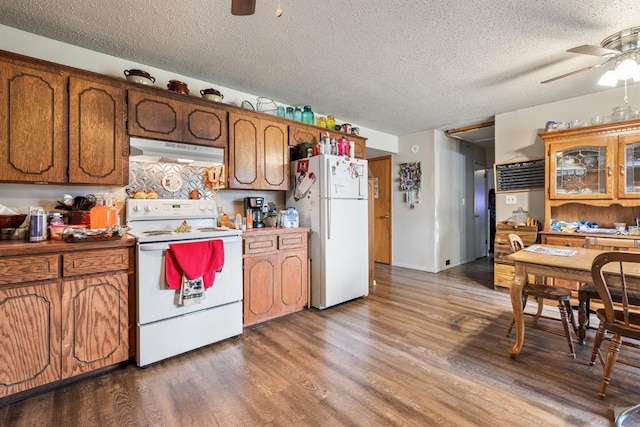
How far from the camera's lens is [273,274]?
2.94 metres

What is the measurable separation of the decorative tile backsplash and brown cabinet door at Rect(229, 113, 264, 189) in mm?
361

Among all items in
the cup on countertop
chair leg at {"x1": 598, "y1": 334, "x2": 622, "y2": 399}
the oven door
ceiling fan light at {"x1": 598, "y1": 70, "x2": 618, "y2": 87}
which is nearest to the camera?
chair leg at {"x1": 598, "y1": 334, "x2": 622, "y2": 399}

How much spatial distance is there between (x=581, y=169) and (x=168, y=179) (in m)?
4.43

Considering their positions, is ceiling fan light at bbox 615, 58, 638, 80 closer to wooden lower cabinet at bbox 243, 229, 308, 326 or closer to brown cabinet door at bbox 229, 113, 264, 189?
wooden lower cabinet at bbox 243, 229, 308, 326

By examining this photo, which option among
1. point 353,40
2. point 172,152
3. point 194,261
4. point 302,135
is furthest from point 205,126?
point 353,40

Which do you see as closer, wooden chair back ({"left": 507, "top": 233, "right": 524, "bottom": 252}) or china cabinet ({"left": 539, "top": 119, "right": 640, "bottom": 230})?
wooden chair back ({"left": 507, "top": 233, "right": 524, "bottom": 252})

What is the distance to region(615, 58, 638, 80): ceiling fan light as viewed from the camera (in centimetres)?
219

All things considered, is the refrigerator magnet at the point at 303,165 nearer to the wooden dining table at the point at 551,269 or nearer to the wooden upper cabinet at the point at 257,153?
the wooden upper cabinet at the point at 257,153

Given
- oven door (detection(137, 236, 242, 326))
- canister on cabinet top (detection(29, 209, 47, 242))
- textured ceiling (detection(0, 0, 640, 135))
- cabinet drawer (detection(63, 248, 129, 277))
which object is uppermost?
textured ceiling (detection(0, 0, 640, 135))

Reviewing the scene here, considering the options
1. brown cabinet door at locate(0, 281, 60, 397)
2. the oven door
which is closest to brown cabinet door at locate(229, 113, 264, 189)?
the oven door

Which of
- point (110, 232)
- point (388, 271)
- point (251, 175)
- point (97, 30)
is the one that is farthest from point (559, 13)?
point (388, 271)

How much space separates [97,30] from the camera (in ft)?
7.10

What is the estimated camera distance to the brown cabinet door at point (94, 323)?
186 cm

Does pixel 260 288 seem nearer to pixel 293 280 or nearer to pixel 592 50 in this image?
pixel 293 280
